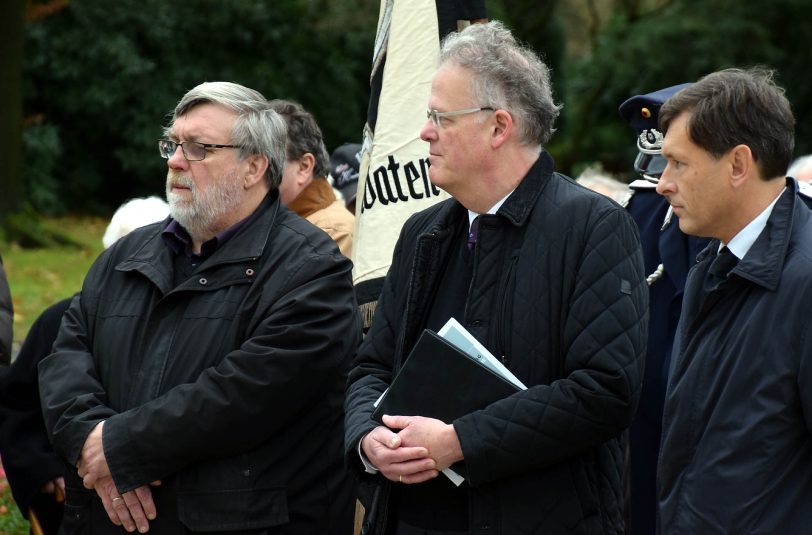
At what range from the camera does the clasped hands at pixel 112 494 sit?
11.7ft

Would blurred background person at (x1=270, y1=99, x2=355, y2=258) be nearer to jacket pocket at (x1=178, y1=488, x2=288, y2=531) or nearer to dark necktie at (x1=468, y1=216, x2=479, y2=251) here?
jacket pocket at (x1=178, y1=488, x2=288, y2=531)

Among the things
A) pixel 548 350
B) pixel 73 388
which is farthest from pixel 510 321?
pixel 73 388

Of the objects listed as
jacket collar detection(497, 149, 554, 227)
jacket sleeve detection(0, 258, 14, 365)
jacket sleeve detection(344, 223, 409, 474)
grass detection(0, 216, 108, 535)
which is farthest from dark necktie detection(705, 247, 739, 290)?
grass detection(0, 216, 108, 535)

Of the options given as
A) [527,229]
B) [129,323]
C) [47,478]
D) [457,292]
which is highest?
[527,229]

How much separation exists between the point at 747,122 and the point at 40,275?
12.8 m

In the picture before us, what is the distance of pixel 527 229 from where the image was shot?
3229 mm

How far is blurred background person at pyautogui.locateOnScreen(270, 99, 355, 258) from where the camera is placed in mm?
5203

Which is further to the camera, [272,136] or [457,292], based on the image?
[272,136]

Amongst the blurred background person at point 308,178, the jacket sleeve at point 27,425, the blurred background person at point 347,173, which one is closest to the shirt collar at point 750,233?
the blurred background person at point 308,178

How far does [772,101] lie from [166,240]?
2084 mm

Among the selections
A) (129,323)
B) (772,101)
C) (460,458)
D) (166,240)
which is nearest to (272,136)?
(166,240)

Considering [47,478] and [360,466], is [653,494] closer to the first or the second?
[360,466]

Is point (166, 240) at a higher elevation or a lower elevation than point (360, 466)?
higher

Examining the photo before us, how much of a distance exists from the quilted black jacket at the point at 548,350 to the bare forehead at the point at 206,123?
3.15 ft
